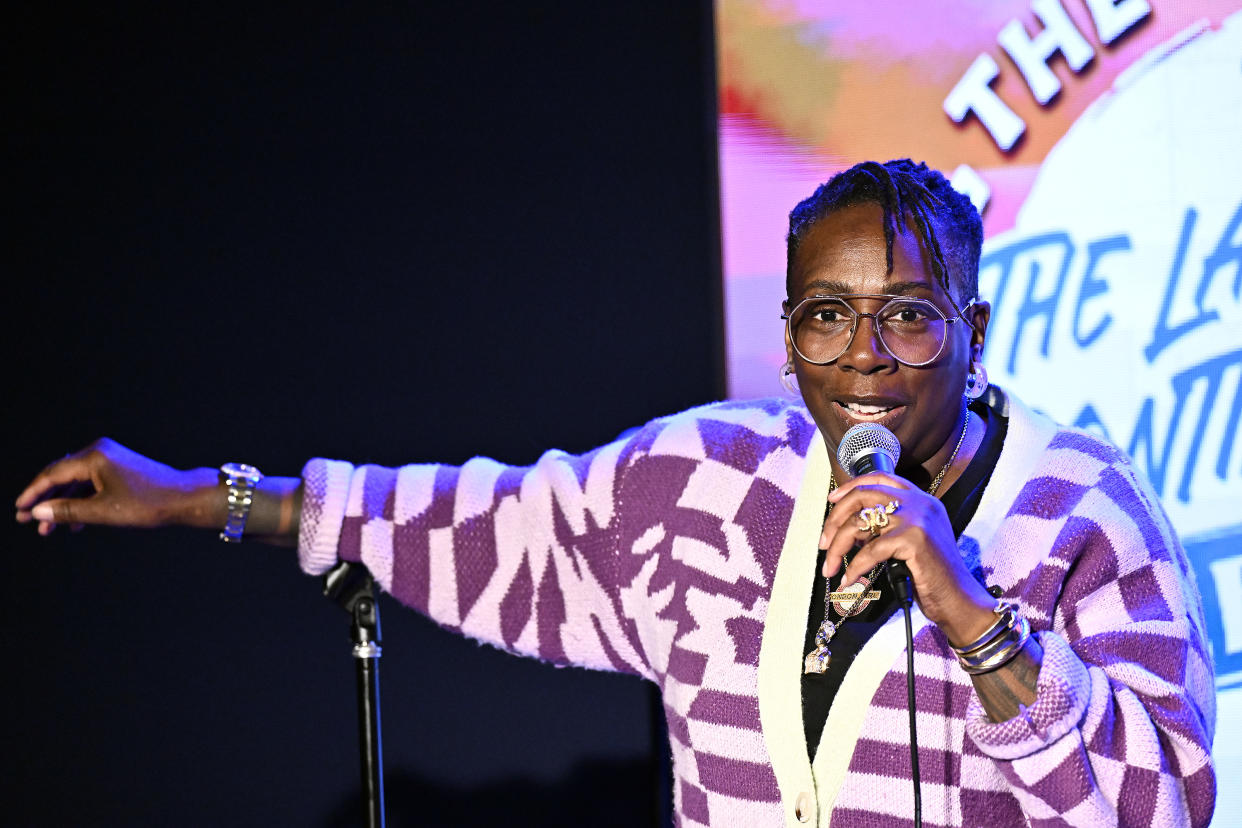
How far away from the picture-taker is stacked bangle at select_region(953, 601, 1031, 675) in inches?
46.0

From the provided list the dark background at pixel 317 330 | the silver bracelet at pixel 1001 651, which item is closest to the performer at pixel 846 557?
the silver bracelet at pixel 1001 651

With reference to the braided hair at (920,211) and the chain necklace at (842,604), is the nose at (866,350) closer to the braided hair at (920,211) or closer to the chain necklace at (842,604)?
the braided hair at (920,211)

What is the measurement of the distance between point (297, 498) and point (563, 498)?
1.16 feet

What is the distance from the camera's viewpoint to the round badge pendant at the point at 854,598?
1480 mm

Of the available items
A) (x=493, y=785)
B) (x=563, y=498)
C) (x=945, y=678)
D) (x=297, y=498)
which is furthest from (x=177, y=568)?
(x=945, y=678)

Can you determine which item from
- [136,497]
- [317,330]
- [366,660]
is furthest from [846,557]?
[317,330]

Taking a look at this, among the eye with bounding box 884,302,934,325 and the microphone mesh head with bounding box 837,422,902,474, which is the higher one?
the eye with bounding box 884,302,934,325

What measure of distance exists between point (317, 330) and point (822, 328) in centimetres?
141

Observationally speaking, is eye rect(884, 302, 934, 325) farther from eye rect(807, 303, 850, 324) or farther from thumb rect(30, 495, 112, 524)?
thumb rect(30, 495, 112, 524)

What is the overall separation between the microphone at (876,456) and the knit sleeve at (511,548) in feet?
1.54

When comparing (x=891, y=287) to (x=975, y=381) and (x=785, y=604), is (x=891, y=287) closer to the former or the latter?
(x=975, y=381)

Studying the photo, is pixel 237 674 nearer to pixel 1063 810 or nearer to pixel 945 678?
pixel 945 678

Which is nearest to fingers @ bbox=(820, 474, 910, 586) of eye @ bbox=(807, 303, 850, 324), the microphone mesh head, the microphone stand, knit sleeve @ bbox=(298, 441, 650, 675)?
the microphone mesh head

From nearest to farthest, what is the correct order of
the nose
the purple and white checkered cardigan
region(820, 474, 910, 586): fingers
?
region(820, 474, 910, 586): fingers < the purple and white checkered cardigan < the nose
